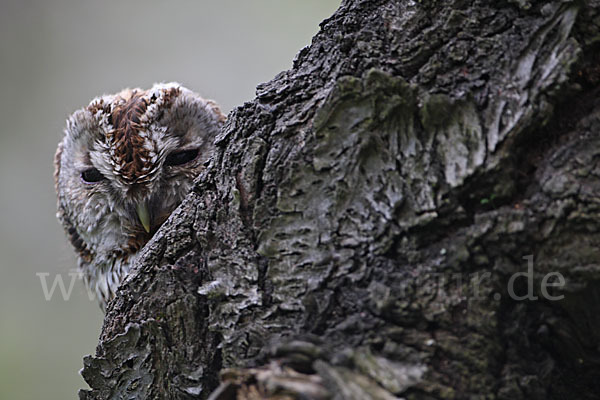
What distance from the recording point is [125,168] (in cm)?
208

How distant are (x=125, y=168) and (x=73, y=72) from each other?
301 cm

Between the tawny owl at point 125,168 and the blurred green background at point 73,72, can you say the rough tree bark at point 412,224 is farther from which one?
the blurred green background at point 73,72

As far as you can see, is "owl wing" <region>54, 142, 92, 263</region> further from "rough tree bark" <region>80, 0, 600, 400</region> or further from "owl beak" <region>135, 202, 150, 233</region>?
"rough tree bark" <region>80, 0, 600, 400</region>

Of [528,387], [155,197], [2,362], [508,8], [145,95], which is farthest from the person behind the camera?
[2,362]

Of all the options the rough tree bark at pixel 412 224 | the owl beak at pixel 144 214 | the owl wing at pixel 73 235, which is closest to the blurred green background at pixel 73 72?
the owl wing at pixel 73 235

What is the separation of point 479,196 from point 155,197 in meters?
1.54

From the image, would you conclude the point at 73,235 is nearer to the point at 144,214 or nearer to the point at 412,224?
Answer: the point at 144,214

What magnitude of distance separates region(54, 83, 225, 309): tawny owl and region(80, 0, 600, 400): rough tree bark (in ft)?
3.55

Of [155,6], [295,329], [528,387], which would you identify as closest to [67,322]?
[155,6]

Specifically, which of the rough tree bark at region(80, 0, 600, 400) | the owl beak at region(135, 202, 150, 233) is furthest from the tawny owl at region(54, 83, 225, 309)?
the rough tree bark at region(80, 0, 600, 400)

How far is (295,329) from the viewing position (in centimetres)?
93

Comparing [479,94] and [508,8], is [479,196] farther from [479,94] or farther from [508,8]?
[508,8]

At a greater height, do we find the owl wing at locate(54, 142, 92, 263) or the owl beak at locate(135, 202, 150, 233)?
the owl wing at locate(54, 142, 92, 263)

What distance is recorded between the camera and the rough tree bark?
32.9 inches
